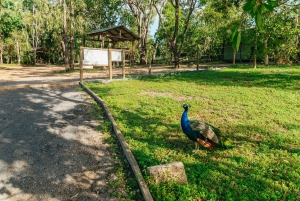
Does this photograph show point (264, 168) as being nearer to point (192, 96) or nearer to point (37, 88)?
point (192, 96)

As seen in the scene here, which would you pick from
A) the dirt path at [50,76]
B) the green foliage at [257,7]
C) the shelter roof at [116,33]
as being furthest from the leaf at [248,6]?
the shelter roof at [116,33]

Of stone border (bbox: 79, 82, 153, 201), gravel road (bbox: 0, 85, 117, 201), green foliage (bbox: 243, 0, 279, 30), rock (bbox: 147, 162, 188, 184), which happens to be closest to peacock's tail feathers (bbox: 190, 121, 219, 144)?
rock (bbox: 147, 162, 188, 184)

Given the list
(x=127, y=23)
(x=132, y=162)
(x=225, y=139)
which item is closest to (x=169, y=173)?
(x=132, y=162)

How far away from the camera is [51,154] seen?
425 cm

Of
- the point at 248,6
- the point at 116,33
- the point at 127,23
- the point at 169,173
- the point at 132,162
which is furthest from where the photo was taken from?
the point at 127,23

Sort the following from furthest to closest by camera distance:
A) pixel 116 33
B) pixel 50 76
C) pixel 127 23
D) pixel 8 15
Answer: pixel 127 23, pixel 8 15, pixel 116 33, pixel 50 76

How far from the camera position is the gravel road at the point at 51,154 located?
10.6 feet

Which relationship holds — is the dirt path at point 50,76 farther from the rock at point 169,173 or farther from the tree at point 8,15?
the rock at point 169,173

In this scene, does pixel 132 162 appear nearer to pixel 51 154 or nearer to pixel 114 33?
pixel 51 154

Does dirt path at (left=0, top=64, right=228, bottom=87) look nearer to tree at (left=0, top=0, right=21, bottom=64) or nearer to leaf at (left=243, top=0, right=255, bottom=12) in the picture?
tree at (left=0, top=0, right=21, bottom=64)

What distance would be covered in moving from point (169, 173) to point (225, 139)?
5.18 ft

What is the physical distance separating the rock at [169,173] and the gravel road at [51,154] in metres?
0.80

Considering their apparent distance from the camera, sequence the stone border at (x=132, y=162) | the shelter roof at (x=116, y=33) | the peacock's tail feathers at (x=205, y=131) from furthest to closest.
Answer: the shelter roof at (x=116, y=33)
the peacock's tail feathers at (x=205, y=131)
the stone border at (x=132, y=162)

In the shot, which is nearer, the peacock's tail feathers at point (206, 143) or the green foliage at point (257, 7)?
the green foliage at point (257, 7)
